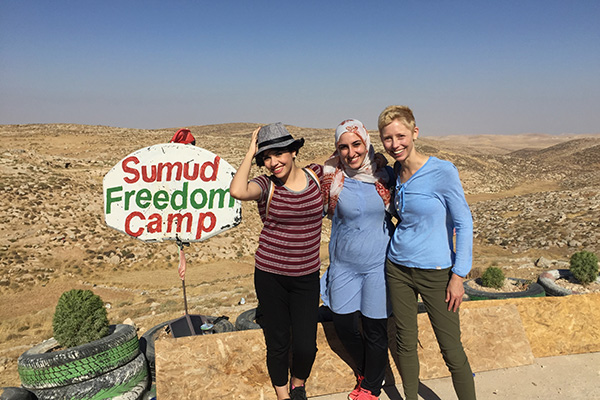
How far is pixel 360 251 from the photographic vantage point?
320 centimetres

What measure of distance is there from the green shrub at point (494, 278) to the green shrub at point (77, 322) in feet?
19.3

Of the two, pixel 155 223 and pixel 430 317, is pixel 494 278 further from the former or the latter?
pixel 155 223

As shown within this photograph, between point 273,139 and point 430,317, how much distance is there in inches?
77.0

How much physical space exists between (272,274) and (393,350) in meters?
1.97

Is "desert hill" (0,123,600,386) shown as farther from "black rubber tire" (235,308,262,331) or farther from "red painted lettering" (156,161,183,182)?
"red painted lettering" (156,161,183,182)

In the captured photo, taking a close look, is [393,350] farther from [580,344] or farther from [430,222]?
[580,344]

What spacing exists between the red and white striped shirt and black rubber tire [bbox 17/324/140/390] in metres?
2.05

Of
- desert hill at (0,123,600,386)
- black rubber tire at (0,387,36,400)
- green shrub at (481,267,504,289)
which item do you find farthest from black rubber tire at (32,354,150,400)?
green shrub at (481,267,504,289)

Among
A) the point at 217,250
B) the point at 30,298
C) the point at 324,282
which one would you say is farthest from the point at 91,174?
the point at 324,282

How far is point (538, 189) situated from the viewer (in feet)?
112

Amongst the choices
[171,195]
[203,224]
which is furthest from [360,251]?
[171,195]

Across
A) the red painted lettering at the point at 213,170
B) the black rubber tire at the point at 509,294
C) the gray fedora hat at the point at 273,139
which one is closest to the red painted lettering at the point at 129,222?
the red painted lettering at the point at 213,170

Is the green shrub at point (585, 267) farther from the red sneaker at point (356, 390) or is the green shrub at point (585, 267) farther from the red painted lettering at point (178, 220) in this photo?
the red painted lettering at point (178, 220)

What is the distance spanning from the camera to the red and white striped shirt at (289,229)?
3012 mm
